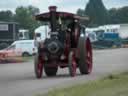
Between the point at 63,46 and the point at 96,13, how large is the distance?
125 meters

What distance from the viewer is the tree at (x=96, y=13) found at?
143m

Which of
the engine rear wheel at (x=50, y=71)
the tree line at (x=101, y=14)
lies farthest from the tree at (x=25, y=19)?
the engine rear wheel at (x=50, y=71)

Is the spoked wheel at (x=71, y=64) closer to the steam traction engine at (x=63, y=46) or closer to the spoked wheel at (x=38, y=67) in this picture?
the steam traction engine at (x=63, y=46)

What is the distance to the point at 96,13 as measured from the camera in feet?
488

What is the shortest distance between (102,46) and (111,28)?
25.9ft

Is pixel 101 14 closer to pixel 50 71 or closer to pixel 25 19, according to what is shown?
pixel 25 19

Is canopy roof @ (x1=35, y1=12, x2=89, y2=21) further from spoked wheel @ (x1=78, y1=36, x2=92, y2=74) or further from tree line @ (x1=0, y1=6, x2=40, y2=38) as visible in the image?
tree line @ (x1=0, y1=6, x2=40, y2=38)

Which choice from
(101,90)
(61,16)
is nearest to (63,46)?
(61,16)

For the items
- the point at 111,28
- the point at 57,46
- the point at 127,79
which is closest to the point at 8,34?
the point at 111,28

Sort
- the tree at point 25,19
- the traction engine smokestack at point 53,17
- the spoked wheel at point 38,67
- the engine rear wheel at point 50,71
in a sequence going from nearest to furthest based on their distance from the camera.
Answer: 1. the spoked wheel at point 38,67
2. the traction engine smokestack at point 53,17
3. the engine rear wheel at point 50,71
4. the tree at point 25,19

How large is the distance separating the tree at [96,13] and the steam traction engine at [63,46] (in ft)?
377

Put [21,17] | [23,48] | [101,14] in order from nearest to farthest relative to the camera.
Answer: [23,48], [21,17], [101,14]

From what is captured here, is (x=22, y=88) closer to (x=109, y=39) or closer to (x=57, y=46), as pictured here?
(x=57, y=46)

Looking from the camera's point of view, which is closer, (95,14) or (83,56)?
(83,56)
